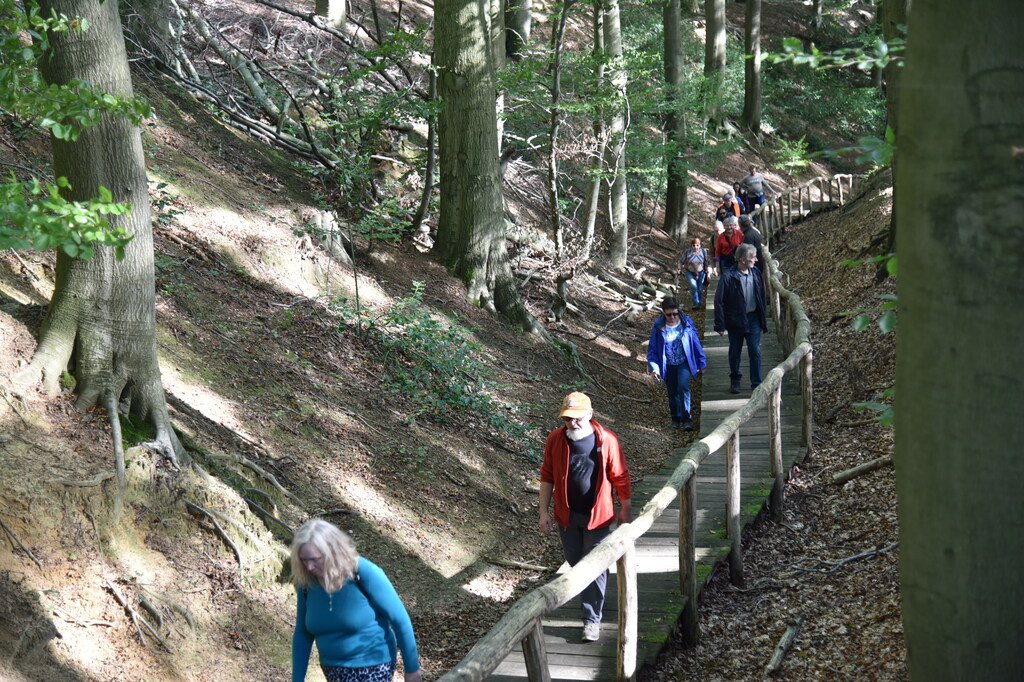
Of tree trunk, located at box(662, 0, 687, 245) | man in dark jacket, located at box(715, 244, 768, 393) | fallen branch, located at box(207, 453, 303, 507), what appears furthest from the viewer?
tree trunk, located at box(662, 0, 687, 245)

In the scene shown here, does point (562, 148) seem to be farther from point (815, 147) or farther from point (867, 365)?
point (815, 147)

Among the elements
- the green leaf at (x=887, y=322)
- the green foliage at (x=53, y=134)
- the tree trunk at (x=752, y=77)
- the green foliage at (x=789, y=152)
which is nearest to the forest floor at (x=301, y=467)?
the green foliage at (x=53, y=134)

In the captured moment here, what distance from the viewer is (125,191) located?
6598 millimetres

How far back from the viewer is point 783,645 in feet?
20.0

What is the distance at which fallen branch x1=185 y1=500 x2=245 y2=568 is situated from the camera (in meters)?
6.61

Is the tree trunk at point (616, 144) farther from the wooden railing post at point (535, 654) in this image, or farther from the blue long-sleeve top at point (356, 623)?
the blue long-sleeve top at point (356, 623)

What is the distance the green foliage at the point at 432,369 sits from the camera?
34.6ft

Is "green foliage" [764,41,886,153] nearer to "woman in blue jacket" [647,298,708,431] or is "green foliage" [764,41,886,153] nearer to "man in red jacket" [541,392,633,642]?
"woman in blue jacket" [647,298,708,431]

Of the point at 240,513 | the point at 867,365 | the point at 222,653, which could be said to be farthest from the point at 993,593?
the point at 867,365

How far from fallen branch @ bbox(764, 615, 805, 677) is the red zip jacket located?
1.39 m

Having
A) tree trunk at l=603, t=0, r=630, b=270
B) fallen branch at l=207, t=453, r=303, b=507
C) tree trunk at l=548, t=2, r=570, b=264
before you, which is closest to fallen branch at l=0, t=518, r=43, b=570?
fallen branch at l=207, t=453, r=303, b=507

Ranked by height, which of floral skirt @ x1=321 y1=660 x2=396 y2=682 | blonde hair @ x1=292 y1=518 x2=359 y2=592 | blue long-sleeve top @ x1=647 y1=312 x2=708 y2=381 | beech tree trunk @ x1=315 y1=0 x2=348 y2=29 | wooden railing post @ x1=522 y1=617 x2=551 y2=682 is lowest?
blue long-sleeve top @ x1=647 y1=312 x2=708 y2=381

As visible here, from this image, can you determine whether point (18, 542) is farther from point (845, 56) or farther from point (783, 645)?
point (845, 56)

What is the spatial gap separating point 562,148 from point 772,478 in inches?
440
